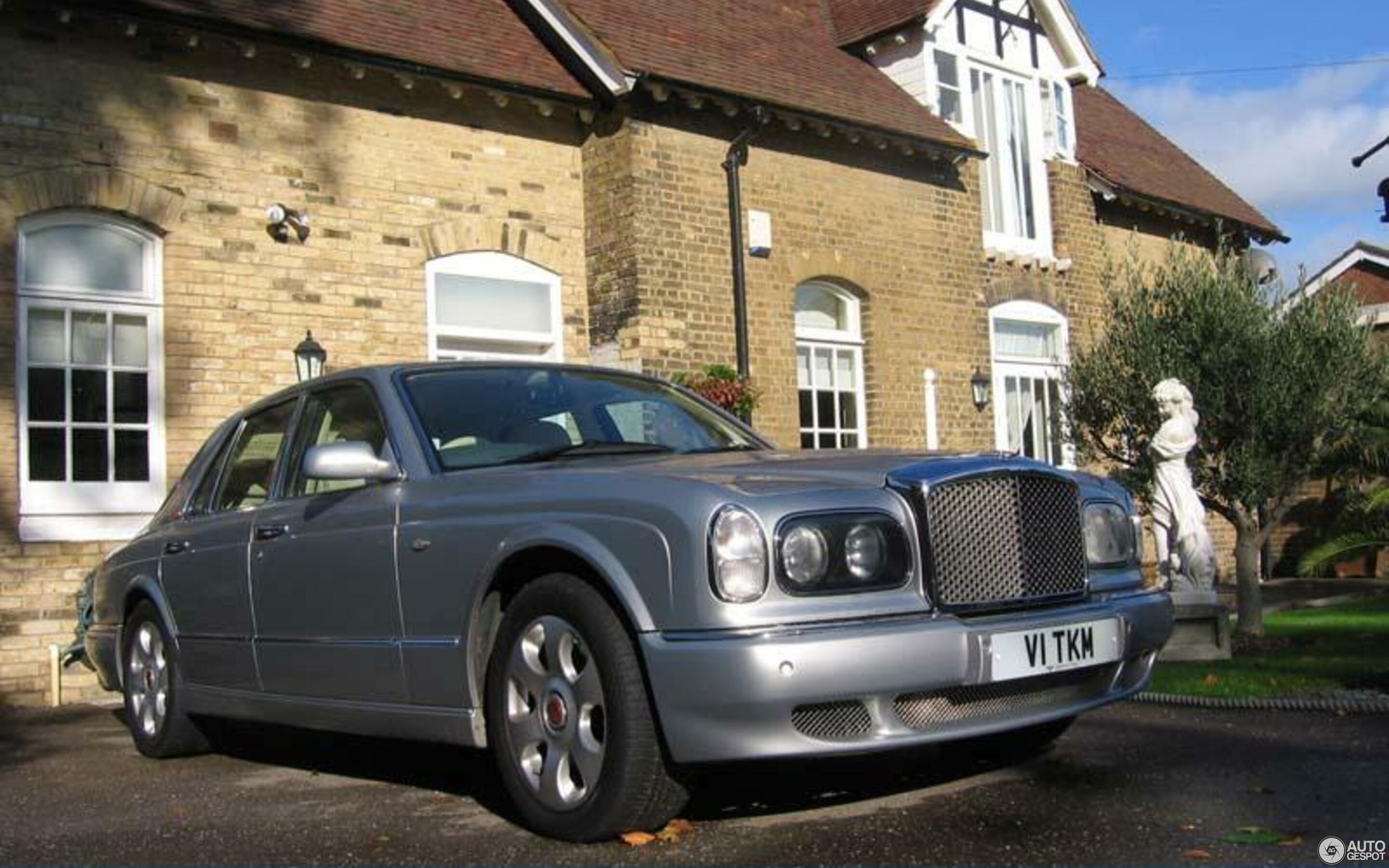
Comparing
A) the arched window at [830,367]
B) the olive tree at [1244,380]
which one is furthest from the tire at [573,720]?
the arched window at [830,367]

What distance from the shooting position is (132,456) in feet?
33.5

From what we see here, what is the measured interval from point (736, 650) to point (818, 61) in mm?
12399

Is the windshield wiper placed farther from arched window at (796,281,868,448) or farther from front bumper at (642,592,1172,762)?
arched window at (796,281,868,448)

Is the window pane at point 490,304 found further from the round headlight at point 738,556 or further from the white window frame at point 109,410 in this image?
the round headlight at point 738,556

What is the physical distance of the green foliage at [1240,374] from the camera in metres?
10.8

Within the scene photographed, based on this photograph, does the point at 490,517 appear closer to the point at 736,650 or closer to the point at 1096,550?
the point at 736,650

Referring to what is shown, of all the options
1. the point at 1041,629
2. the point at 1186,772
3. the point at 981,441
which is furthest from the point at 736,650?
the point at 981,441

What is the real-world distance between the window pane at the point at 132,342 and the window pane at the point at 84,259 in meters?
0.23

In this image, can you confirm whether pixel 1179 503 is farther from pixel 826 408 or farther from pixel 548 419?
pixel 548 419

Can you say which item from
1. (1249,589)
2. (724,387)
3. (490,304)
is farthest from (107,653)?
(1249,589)

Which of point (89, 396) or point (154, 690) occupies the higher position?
point (89, 396)

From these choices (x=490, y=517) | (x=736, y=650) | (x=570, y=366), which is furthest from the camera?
(x=570, y=366)

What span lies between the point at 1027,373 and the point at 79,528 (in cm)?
1099

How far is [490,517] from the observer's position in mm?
4523
